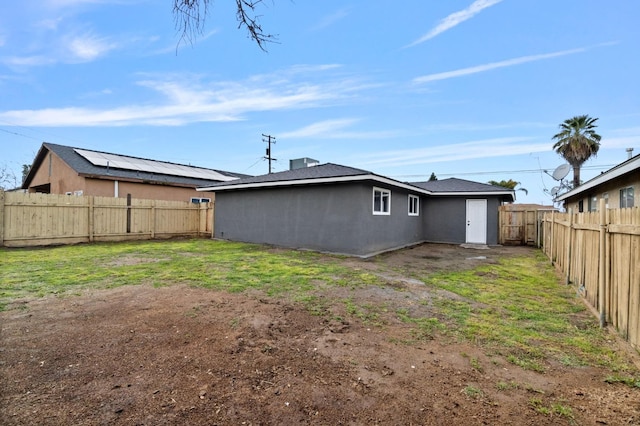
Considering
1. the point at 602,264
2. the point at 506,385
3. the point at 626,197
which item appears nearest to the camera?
the point at 506,385

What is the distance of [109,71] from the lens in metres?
11.7

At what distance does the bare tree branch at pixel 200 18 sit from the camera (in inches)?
91.8

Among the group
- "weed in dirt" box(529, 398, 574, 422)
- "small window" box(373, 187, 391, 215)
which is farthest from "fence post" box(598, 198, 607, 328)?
"small window" box(373, 187, 391, 215)

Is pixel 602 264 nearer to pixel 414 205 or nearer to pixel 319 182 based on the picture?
pixel 319 182

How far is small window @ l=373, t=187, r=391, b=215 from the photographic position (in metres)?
10.6

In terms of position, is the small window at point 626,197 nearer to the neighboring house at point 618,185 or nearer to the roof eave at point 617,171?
the neighboring house at point 618,185

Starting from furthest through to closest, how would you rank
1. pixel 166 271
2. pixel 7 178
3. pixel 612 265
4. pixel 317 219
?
pixel 7 178, pixel 317 219, pixel 166 271, pixel 612 265

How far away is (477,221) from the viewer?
14.5 metres

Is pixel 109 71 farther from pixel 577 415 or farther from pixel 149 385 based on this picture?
pixel 577 415

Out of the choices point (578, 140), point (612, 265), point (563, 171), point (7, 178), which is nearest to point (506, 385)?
point (612, 265)

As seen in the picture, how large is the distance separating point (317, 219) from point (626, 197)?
842cm

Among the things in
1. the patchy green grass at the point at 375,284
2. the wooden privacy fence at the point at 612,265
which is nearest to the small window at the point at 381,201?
the patchy green grass at the point at 375,284

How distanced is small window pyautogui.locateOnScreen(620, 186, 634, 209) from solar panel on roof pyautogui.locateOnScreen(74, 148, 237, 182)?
20.5 metres

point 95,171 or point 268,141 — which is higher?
point 268,141
